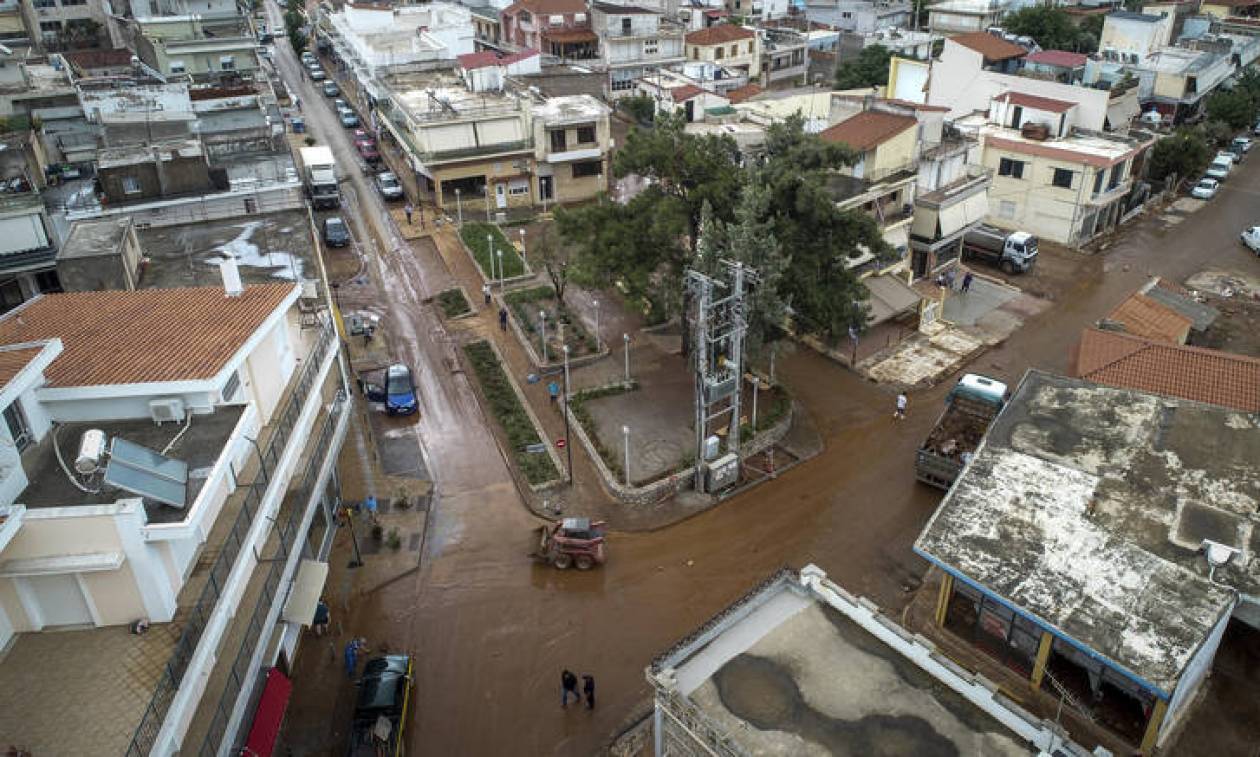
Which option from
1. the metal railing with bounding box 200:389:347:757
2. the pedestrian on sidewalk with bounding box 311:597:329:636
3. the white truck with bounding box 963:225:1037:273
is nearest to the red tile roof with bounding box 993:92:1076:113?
the white truck with bounding box 963:225:1037:273

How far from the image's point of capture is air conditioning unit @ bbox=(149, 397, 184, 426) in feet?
59.9

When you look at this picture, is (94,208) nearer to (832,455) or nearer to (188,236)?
(188,236)

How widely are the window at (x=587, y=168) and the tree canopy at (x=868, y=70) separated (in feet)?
84.4

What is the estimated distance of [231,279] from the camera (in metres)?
22.2

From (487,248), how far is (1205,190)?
142ft

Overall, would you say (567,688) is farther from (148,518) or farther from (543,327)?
(543,327)

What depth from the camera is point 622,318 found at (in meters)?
38.4

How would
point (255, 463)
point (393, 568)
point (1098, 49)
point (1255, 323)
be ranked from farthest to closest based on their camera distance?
1. point (1098, 49)
2. point (1255, 323)
3. point (393, 568)
4. point (255, 463)

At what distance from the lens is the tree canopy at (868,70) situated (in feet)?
217

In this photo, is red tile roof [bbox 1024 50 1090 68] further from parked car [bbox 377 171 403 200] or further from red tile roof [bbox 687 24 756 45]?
parked car [bbox 377 171 403 200]

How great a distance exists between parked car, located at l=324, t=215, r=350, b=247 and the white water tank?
3019cm

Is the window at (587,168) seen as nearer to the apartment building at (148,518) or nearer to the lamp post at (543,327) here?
the lamp post at (543,327)

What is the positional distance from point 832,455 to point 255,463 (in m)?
18.2

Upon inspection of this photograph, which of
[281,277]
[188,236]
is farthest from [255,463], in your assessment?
[188,236]
